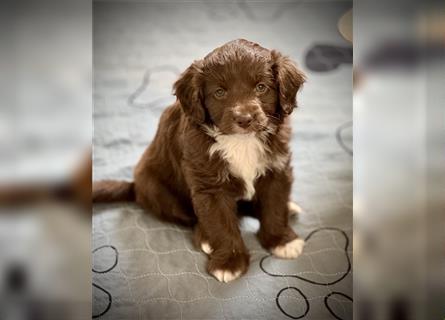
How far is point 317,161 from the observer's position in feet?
7.40

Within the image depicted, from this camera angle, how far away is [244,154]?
5.50 ft

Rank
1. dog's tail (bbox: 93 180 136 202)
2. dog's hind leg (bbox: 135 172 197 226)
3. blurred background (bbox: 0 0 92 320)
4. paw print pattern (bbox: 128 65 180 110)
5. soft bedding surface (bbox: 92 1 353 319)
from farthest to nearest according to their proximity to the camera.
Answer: paw print pattern (bbox: 128 65 180 110) → dog's tail (bbox: 93 180 136 202) → dog's hind leg (bbox: 135 172 197 226) → soft bedding surface (bbox: 92 1 353 319) → blurred background (bbox: 0 0 92 320)

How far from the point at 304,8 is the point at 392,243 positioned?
88 centimetres

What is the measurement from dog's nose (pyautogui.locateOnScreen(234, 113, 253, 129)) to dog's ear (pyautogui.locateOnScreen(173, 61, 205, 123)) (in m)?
0.15

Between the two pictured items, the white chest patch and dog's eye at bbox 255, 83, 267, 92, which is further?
the white chest patch

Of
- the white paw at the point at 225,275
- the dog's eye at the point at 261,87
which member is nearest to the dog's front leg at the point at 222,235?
the white paw at the point at 225,275

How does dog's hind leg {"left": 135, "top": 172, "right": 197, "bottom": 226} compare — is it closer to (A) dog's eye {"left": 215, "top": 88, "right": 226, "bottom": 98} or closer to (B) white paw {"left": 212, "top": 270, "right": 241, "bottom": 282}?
(B) white paw {"left": 212, "top": 270, "right": 241, "bottom": 282}

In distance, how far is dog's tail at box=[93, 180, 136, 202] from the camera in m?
2.06

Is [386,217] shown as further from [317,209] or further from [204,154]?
[317,209]

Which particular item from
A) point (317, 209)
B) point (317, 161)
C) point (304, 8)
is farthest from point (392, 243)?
point (317, 161)

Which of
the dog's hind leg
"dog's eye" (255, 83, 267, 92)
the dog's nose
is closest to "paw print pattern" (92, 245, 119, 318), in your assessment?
the dog's hind leg

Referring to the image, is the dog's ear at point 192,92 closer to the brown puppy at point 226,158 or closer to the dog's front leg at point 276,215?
the brown puppy at point 226,158

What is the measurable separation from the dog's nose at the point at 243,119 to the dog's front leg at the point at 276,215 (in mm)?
348

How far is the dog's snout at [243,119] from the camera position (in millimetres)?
1447
